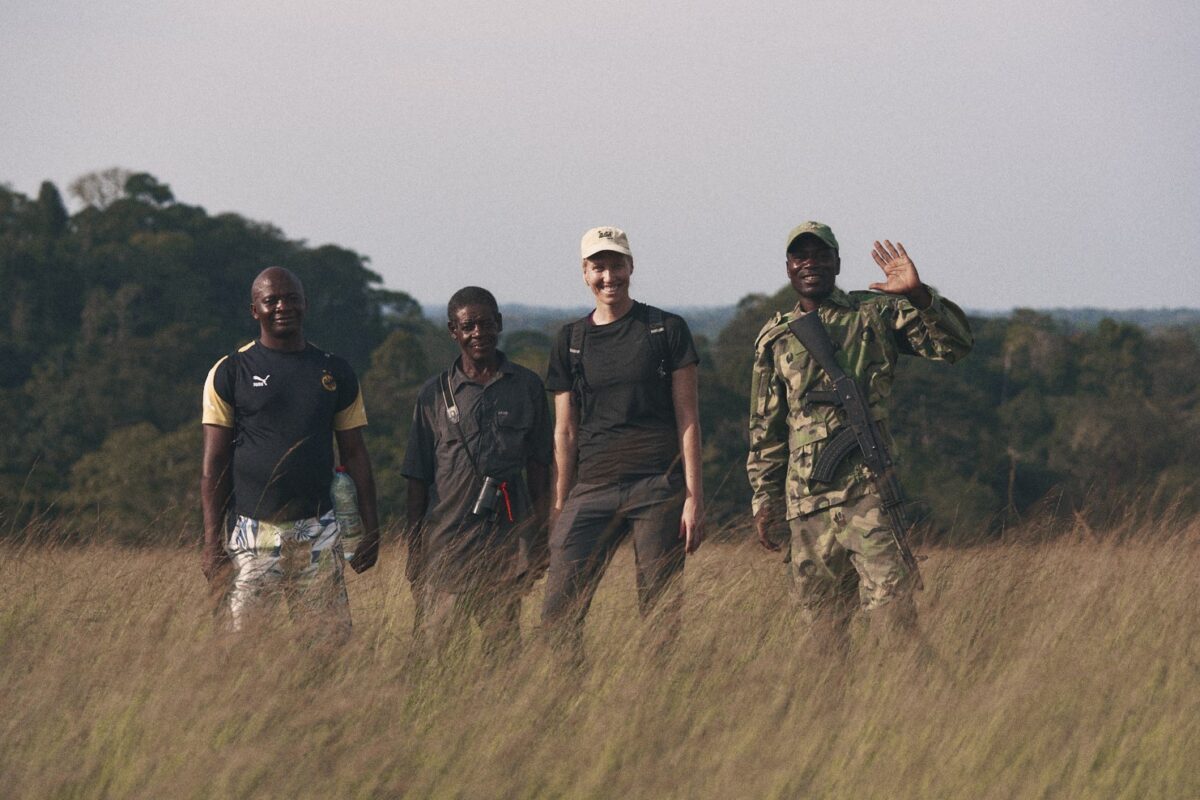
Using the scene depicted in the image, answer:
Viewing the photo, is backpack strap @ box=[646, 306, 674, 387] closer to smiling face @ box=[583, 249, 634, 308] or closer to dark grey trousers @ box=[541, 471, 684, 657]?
smiling face @ box=[583, 249, 634, 308]

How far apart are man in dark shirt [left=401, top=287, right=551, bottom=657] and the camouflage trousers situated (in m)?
0.29

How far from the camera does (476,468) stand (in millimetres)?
4570

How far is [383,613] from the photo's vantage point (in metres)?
4.43

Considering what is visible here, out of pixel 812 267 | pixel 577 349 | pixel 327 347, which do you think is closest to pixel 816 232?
pixel 812 267

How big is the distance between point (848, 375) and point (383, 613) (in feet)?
5.16

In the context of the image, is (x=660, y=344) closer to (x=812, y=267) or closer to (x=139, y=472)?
(x=812, y=267)

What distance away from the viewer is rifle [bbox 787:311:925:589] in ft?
14.0

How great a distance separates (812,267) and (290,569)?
70.6 inches

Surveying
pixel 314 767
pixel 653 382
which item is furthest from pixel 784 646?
pixel 314 767

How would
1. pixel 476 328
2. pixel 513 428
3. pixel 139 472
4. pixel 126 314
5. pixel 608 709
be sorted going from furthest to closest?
pixel 126 314 < pixel 139 472 < pixel 513 428 < pixel 476 328 < pixel 608 709

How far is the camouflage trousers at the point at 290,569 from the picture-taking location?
4.16 metres

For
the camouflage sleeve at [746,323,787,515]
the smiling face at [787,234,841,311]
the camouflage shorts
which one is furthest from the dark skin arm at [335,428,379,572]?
the smiling face at [787,234,841,311]

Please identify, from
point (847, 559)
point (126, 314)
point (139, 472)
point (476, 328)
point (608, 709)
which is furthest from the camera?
point (126, 314)

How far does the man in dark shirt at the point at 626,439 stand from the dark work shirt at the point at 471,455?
16 centimetres
